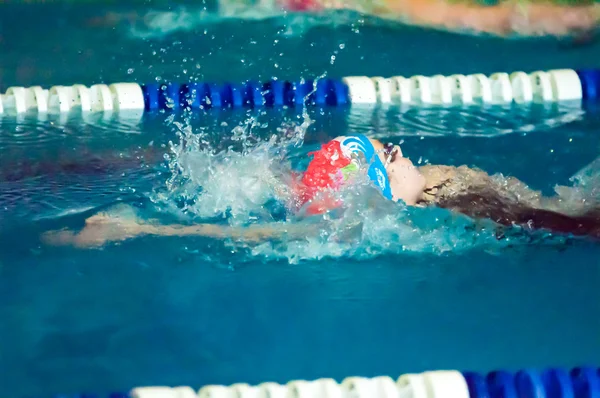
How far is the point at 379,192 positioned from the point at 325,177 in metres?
0.20

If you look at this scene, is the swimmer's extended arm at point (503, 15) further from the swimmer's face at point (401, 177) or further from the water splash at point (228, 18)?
the swimmer's face at point (401, 177)

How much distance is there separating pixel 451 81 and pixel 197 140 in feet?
5.55

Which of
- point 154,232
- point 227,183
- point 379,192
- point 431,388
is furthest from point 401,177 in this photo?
point 431,388

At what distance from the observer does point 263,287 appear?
2475 mm

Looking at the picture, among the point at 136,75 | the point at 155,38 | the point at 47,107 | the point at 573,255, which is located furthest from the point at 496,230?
the point at 155,38

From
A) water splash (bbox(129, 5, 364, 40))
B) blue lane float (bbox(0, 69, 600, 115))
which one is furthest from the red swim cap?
water splash (bbox(129, 5, 364, 40))

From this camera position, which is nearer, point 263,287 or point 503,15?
point 263,287

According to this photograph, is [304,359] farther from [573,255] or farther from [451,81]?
[451,81]

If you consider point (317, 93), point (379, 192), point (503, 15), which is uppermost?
point (503, 15)

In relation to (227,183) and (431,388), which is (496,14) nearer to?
(227,183)

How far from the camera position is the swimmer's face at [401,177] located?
2.88 metres

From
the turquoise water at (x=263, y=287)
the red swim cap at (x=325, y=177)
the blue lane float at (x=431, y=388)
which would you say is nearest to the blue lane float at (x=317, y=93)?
the turquoise water at (x=263, y=287)

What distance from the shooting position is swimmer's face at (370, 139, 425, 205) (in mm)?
2881

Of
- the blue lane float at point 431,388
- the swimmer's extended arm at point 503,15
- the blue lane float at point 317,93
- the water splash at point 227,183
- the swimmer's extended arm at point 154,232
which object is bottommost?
the blue lane float at point 431,388
